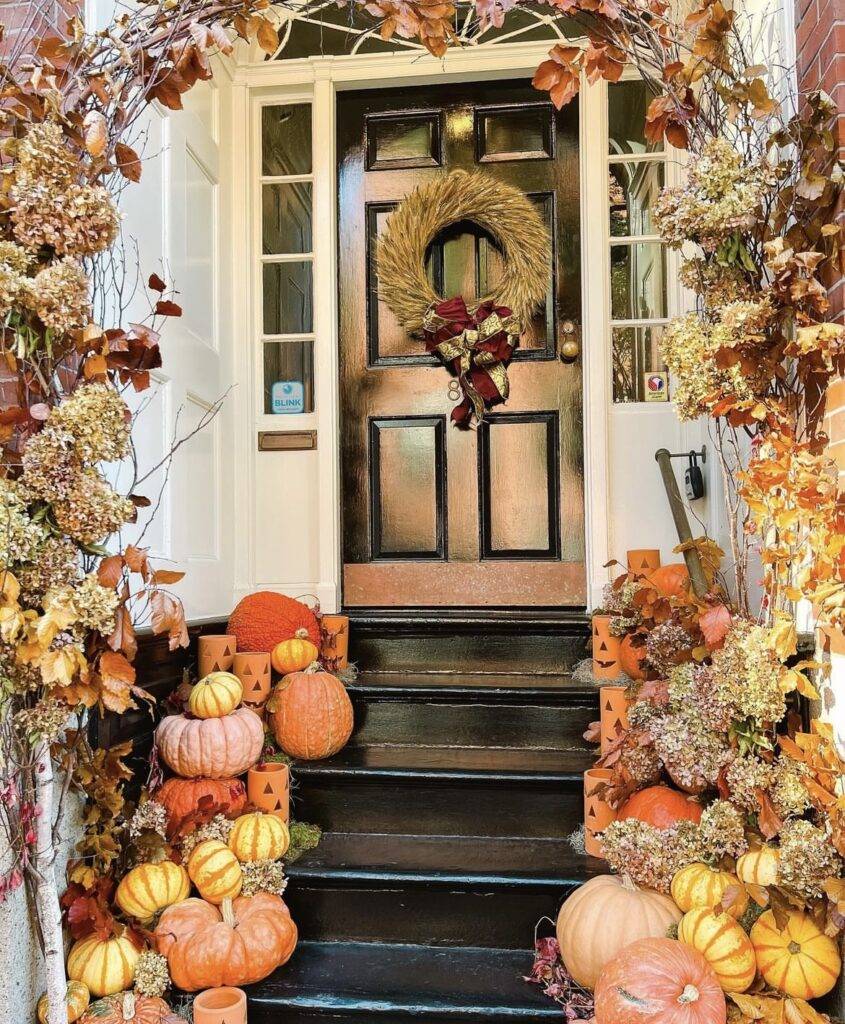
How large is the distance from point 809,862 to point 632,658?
1.00m

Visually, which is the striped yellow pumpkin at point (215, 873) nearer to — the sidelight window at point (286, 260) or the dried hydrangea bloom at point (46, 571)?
the dried hydrangea bloom at point (46, 571)

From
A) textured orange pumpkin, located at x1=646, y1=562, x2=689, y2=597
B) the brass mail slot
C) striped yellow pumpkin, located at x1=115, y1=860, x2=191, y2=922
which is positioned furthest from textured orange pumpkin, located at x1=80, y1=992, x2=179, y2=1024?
the brass mail slot

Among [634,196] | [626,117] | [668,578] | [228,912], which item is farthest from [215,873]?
[626,117]

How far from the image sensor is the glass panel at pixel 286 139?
369cm

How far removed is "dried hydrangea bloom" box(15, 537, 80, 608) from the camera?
183 cm

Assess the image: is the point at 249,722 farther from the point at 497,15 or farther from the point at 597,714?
the point at 497,15

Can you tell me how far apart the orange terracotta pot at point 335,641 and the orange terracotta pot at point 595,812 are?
102cm

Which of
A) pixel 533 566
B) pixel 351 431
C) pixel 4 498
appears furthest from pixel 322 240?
pixel 4 498

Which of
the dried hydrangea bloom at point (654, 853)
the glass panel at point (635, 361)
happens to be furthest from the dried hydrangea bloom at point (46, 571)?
the glass panel at point (635, 361)

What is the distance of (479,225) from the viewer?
11.7 ft

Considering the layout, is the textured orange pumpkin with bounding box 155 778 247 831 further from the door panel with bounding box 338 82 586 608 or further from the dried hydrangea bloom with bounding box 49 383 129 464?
the door panel with bounding box 338 82 586 608

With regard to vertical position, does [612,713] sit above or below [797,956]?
above

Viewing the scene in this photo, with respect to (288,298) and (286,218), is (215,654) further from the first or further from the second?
(286,218)

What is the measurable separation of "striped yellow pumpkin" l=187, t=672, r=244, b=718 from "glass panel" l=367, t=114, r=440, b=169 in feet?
7.48
